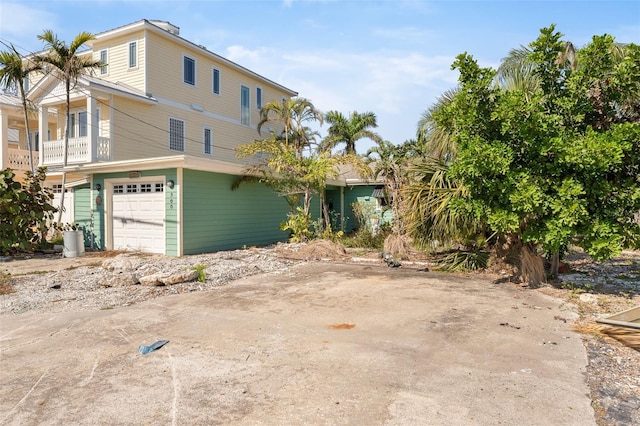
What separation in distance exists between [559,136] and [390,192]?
20.5ft

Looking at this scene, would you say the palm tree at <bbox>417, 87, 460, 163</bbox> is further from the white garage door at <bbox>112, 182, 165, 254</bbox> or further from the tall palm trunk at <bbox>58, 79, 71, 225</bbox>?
the tall palm trunk at <bbox>58, 79, 71, 225</bbox>

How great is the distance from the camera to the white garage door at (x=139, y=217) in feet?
41.0

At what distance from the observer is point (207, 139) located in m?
19.9

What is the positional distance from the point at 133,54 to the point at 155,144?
3760mm

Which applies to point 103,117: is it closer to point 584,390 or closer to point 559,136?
point 559,136

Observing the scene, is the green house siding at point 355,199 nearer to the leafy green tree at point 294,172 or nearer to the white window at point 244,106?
the leafy green tree at point 294,172

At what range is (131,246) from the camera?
13.1 metres

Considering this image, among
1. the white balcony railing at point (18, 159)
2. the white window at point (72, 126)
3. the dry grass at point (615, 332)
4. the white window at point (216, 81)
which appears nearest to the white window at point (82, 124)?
the white window at point (72, 126)

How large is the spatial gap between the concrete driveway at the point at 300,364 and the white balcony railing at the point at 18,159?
1524 cm

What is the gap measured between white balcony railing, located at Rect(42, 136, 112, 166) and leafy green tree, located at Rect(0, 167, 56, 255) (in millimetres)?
2005

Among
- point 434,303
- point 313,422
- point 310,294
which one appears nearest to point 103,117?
point 310,294

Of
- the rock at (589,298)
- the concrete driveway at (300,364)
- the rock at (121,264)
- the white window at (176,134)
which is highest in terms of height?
the white window at (176,134)

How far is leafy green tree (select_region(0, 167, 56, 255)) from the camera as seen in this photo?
1194 centimetres

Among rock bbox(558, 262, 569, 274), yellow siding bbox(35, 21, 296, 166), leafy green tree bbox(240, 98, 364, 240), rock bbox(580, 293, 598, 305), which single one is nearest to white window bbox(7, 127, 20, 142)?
yellow siding bbox(35, 21, 296, 166)
